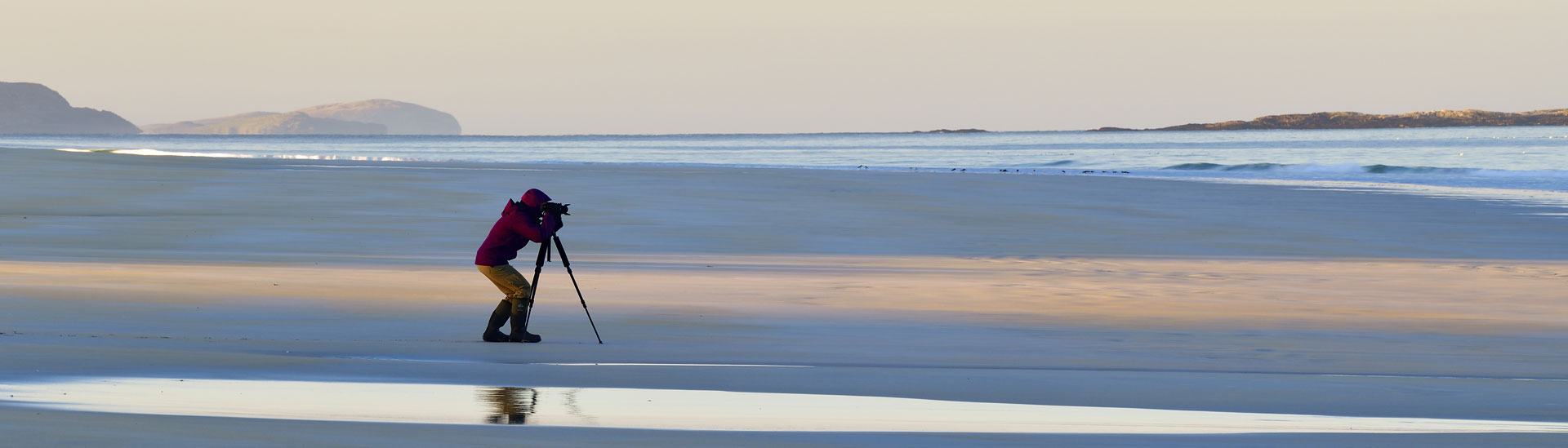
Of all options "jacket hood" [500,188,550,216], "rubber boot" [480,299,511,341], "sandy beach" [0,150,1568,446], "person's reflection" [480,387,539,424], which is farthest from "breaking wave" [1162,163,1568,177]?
"person's reflection" [480,387,539,424]

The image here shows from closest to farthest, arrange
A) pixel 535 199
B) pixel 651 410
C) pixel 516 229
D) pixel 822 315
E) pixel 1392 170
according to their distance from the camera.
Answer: pixel 651 410
pixel 535 199
pixel 516 229
pixel 822 315
pixel 1392 170

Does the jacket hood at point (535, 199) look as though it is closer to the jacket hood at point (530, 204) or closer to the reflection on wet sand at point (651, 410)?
the jacket hood at point (530, 204)

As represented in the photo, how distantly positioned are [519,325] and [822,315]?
2626 mm

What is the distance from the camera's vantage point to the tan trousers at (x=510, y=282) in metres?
9.79

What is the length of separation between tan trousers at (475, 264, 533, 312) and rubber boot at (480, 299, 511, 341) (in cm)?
6

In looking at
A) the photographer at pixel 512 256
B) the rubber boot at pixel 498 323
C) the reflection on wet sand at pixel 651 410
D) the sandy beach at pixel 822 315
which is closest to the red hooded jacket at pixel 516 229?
the photographer at pixel 512 256

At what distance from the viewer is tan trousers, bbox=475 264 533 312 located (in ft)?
32.1

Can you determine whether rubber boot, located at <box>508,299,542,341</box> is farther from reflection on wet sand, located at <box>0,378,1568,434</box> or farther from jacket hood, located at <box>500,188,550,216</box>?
reflection on wet sand, located at <box>0,378,1568,434</box>

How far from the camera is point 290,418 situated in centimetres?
671

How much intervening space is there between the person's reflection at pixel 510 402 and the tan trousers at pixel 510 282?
6.68 feet

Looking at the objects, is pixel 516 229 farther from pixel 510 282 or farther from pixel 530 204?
pixel 510 282

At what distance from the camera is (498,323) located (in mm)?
9812

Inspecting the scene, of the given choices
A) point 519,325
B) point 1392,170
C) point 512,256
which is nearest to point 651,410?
point 519,325

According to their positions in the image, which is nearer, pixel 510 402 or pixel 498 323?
pixel 510 402
